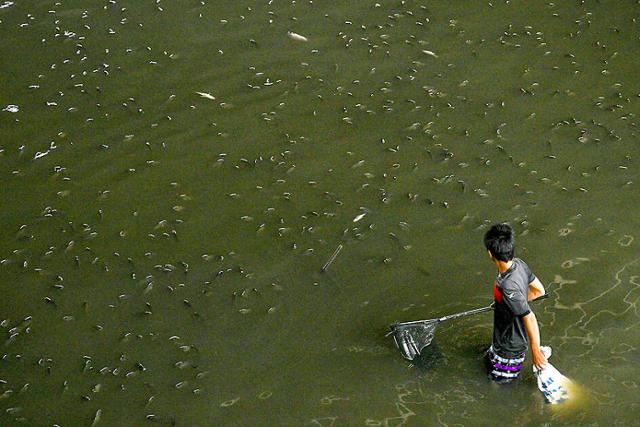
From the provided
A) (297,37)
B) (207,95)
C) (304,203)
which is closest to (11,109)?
(207,95)

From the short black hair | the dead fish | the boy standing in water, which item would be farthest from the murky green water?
the short black hair

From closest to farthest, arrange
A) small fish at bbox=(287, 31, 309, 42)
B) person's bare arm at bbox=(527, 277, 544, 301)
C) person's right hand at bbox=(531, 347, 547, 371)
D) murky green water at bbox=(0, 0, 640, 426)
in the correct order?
person's right hand at bbox=(531, 347, 547, 371), person's bare arm at bbox=(527, 277, 544, 301), murky green water at bbox=(0, 0, 640, 426), small fish at bbox=(287, 31, 309, 42)

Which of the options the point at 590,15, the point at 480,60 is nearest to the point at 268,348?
the point at 480,60

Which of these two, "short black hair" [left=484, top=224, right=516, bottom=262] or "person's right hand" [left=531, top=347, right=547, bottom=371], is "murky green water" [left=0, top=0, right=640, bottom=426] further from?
"short black hair" [left=484, top=224, right=516, bottom=262]

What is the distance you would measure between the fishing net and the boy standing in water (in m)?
0.46

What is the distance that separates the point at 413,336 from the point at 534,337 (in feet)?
3.23

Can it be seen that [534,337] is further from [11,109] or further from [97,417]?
[11,109]

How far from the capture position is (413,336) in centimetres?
609

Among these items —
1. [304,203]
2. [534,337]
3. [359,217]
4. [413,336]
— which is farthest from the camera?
[304,203]

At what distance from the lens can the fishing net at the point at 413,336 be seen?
604cm

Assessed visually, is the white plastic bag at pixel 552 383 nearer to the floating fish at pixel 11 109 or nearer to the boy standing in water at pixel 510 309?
the boy standing in water at pixel 510 309

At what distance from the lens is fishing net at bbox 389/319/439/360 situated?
6039mm

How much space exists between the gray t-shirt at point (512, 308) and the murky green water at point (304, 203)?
0.45m

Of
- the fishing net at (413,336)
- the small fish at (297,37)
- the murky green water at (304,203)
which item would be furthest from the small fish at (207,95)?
the fishing net at (413,336)
